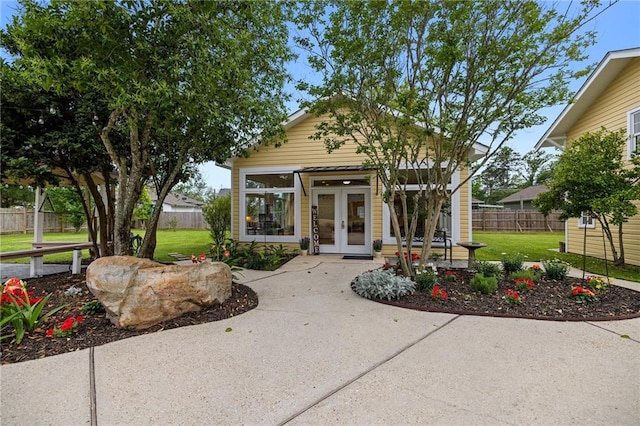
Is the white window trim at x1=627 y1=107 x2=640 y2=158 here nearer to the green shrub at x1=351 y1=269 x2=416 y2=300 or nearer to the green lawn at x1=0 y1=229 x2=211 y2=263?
the green shrub at x1=351 y1=269 x2=416 y2=300

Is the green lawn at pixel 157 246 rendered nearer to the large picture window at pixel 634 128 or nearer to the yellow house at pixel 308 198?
the yellow house at pixel 308 198

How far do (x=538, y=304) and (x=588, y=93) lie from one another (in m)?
8.34

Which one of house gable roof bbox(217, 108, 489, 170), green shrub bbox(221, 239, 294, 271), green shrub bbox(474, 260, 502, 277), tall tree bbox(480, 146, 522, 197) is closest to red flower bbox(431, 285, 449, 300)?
green shrub bbox(474, 260, 502, 277)

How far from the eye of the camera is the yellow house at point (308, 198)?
377 inches

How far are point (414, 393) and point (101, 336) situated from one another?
339 centimetres

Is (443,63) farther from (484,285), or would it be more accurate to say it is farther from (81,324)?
(81,324)

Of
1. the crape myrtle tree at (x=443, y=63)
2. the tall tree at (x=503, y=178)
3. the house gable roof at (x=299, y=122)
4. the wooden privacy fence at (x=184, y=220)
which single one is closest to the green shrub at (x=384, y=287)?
the crape myrtle tree at (x=443, y=63)

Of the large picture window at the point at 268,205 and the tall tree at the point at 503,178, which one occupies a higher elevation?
the tall tree at the point at 503,178

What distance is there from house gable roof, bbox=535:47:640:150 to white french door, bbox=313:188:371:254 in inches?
224

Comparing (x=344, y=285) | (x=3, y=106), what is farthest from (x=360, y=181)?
(x=3, y=106)

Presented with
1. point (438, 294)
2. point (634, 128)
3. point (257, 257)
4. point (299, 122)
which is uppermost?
point (299, 122)

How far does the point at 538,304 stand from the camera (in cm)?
450

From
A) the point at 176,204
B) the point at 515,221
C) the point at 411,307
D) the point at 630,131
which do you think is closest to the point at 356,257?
the point at 411,307

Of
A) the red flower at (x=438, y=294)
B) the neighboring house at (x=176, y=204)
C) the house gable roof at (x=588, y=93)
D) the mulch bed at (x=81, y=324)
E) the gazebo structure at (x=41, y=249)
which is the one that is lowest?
the mulch bed at (x=81, y=324)
